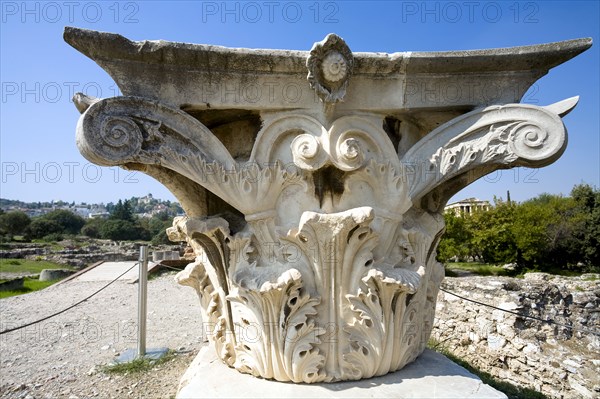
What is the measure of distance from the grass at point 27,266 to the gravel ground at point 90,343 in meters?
7.89

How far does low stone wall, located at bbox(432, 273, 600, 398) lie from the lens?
430cm

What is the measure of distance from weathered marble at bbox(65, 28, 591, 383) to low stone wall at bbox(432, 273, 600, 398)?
309 cm

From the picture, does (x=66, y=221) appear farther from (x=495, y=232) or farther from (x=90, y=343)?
(x=495, y=232)

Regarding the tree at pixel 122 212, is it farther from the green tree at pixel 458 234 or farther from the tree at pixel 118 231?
the green tree at pixel 458 234

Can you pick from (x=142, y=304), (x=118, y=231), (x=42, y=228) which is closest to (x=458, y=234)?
(x=142, y=304)

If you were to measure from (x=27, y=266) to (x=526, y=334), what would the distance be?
62.8 feet

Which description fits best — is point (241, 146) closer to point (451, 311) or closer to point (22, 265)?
point (451, 311)

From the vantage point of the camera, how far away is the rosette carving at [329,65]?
77.5 inches

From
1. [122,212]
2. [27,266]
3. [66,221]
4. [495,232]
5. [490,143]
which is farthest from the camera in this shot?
[122,212]

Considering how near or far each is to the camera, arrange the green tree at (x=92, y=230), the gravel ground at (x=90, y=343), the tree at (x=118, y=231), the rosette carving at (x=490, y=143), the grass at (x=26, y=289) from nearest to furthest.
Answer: the rosette carving at (x=490, y=143) < the gravel ground at (x=90, y=343) < the grass at (x=26, y=289) < the tree at (x=118, y=231) < the green tree at (x=92, y=230)

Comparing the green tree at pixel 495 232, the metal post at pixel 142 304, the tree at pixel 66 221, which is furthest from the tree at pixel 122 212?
the metal post at pixel 142 304

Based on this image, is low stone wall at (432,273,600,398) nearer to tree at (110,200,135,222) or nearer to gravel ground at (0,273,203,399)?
gravel ground at (0,273,203,399)

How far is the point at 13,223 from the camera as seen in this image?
32.2 meters

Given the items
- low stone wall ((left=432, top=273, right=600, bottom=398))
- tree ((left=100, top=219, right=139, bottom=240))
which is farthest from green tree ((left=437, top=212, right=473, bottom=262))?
tree ((left=100, top=219, right=139, bottom=240))
